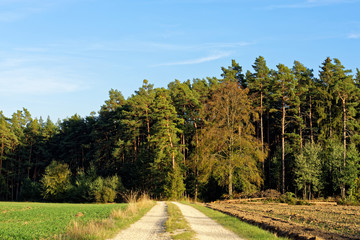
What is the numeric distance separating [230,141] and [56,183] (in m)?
35.9

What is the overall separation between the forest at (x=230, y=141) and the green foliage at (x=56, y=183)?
181 mm

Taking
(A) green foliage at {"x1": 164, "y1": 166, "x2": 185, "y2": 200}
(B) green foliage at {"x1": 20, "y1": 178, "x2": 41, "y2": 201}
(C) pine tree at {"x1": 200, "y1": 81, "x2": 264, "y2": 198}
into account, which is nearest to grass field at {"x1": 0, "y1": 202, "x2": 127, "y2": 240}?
(C) pine tree at {"x1": 200, "y1": 81, "x2": 264, "y2": 198}

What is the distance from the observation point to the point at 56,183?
59.7 metres

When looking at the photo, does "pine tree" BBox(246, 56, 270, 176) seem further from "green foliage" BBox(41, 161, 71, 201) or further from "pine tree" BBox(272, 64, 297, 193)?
"green foliage" BBox(41, 161, 71, 201)

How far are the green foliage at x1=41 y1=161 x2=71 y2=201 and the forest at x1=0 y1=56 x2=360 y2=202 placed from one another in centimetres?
18

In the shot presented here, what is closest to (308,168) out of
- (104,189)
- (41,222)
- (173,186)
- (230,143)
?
(230,143)

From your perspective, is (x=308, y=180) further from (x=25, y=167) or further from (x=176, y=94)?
(x=25, y=167)

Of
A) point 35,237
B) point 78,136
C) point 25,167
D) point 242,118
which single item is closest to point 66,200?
point 78,136

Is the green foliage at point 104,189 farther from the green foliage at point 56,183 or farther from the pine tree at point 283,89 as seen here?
the pine tree at point 283,89

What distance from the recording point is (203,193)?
5253 centimetres

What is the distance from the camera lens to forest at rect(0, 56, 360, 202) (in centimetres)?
4041

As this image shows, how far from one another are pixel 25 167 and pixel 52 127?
11206mm

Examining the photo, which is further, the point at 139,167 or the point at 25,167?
the point at 25,167

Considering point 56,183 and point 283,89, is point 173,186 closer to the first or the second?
point 283,89
